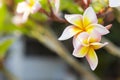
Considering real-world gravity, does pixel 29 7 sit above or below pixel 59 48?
above

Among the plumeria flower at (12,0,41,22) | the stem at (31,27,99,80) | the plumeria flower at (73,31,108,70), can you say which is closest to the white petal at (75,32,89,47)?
the plumeria flower at (73,31,108,70)

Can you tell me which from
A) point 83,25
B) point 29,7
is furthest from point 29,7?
point 83,25

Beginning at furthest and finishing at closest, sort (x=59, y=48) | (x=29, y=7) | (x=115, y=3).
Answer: (x=59, y=48), (x=29, y=7), (x=115, y=3)

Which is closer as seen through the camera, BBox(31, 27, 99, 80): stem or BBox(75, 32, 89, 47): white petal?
BBox(75, 32, 89, 47): white petal

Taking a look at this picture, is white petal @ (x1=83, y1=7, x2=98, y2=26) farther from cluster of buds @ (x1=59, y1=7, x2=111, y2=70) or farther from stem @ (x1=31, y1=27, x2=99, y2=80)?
stem @ (x1=31, y1=27, x2=99, y2=80)

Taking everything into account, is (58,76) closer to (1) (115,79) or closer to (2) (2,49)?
(1) (115,79)

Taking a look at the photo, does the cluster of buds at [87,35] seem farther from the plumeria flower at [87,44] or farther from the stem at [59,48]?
the stem at [59,48]

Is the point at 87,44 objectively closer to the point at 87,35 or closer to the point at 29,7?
the point at 87,35

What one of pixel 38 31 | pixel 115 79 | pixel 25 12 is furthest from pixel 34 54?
pixel 25 12
